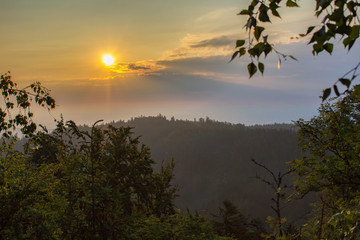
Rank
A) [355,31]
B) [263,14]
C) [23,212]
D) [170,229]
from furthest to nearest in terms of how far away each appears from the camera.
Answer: [170,229] → [23,212] → [263,14] → [355,31]

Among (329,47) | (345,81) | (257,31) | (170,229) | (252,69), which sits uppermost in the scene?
(257,31)

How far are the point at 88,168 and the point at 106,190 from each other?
0.85 m

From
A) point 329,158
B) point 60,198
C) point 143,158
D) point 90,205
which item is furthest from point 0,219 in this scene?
point 143,158

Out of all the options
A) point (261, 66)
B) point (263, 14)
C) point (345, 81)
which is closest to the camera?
point (345, 81)

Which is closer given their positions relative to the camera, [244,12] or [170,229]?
[244,12]

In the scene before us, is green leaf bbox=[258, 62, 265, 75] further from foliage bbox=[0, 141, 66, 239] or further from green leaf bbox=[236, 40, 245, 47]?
foliage bbox=[0, 141, 66, 239]

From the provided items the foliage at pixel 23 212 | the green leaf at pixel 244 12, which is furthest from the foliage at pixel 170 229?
the green leaf at pixel 244 12

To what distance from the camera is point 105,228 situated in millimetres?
8352

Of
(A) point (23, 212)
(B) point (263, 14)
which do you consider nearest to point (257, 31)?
(B) point (263, 14)

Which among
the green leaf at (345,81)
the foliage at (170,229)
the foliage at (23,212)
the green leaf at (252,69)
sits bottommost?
the foliage at (170,229)

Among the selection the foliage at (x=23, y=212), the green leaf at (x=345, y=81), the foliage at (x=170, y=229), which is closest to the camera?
the green leaf at (x=345, y=81)

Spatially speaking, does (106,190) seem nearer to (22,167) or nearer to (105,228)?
(105,228)

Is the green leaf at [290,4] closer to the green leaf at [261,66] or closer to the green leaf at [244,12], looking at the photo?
the green leaf at [244,12]

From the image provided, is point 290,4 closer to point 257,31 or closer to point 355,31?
point 257,31
